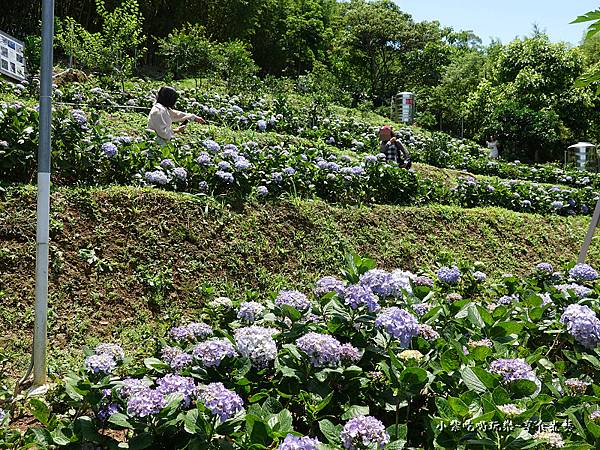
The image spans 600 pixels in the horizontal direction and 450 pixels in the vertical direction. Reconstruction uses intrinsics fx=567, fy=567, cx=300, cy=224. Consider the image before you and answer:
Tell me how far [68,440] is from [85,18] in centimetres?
2025

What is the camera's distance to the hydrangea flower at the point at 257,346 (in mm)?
1801

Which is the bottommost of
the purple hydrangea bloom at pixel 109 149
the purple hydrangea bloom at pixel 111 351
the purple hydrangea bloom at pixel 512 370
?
the purple hydrangea bloom at pixel 111 351

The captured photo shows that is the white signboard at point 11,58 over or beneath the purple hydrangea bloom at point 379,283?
over

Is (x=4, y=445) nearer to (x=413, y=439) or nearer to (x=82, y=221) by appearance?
(x=413, y=439)

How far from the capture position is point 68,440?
5.37 ft

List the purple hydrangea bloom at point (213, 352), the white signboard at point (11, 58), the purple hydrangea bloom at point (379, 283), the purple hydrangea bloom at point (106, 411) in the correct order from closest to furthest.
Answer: the purple hydrangea bloom at point (106, 411) < the purple hydrangea bloom at point (213, 352) < the purple hydrangea bloom at point (379, 283) < the white signboard at point (11, 58)

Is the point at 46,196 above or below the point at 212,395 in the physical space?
above

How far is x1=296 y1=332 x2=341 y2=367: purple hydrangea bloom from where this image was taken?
175 centimetres

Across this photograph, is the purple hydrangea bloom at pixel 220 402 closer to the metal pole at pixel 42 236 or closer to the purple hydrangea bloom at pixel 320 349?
the purple hydrangea bloom at pixel 320 349

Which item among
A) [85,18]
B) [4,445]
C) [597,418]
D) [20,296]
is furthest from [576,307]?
[85,18]

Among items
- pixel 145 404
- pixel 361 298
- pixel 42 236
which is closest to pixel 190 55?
pixel 42 236

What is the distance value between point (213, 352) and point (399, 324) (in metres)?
0.59

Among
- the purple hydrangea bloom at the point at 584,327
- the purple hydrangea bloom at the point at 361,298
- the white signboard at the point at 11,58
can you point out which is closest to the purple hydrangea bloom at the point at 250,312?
the purple hydrangea bloom at the point at 361,298

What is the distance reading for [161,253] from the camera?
386 cm
